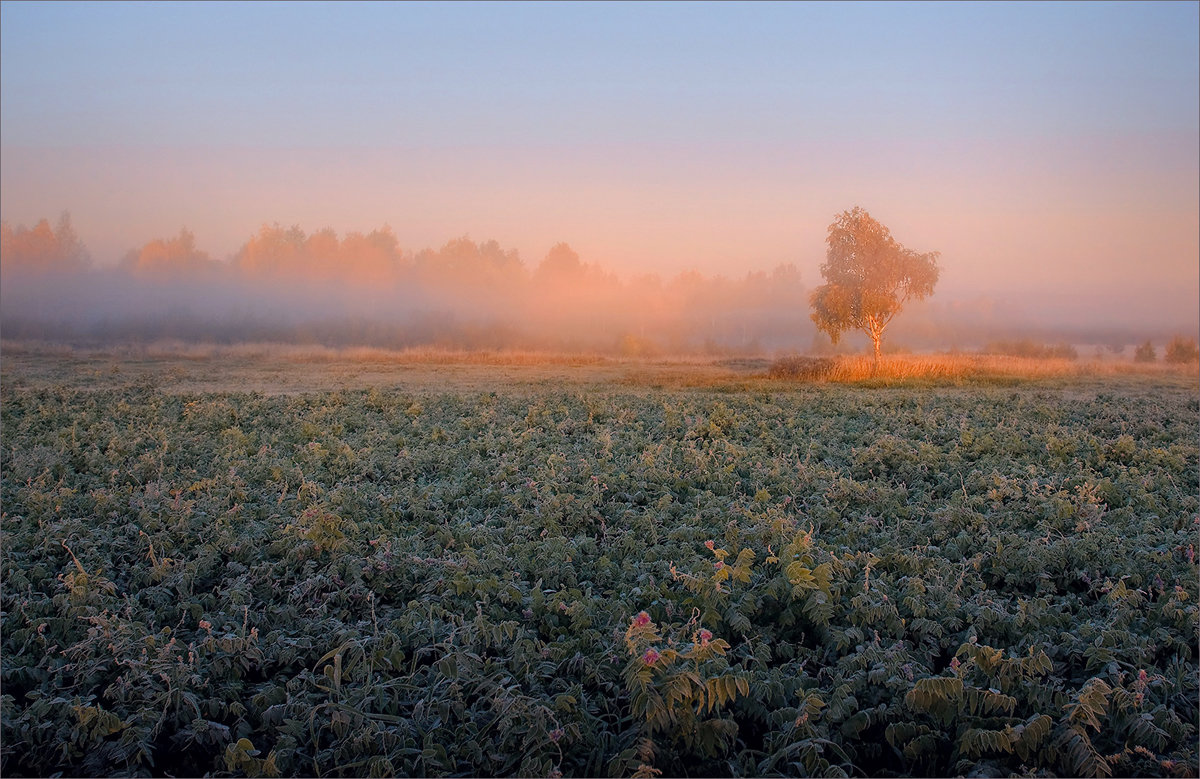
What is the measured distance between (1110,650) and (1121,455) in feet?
21.5

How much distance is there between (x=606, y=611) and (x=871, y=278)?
33.1 meters

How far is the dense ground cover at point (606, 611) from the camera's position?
354cm

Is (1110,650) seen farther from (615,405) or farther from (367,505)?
(615,405)

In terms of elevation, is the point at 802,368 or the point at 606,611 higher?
the point at 802,368

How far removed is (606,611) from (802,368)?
23600 millimetres

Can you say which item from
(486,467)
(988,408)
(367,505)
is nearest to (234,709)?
(367,505)

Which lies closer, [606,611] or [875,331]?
[606,611]

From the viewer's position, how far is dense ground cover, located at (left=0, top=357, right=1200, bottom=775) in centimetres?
354

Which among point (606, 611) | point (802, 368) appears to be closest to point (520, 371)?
point (802, 368)

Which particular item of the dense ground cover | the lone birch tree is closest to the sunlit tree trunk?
the lone birch tree

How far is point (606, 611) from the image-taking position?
186 inches

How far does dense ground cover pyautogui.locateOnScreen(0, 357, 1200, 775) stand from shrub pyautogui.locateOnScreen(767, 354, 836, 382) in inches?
658

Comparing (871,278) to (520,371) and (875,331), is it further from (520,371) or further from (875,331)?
(520,371)

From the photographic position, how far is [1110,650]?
4.14m
